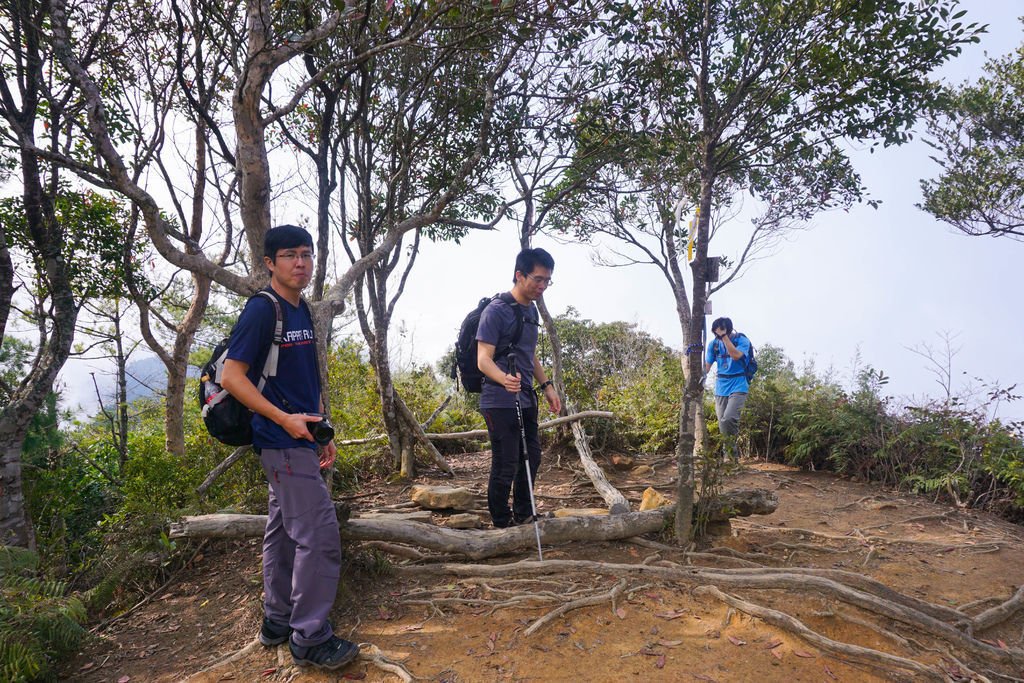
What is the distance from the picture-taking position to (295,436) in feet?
9.22

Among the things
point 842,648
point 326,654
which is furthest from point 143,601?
point 842,648

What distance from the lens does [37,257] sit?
598cm

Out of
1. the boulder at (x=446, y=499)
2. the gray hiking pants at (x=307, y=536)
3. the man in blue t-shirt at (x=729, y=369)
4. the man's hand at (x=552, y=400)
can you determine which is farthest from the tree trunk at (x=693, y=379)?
the man in blue t-shirt at (x=729, y=369)

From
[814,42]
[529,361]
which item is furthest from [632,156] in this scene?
[529,361]

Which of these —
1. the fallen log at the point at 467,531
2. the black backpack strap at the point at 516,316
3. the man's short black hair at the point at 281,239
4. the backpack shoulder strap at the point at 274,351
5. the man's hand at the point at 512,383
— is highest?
the man's short black hair at the point at 281,239

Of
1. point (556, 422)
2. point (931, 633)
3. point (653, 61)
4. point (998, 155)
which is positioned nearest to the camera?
point (931, 633)

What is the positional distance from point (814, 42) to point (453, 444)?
677 centimetres

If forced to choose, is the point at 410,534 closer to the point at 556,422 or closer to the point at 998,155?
the point at 556,422

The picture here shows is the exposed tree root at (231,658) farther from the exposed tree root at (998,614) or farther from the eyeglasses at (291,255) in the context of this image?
the exposed tree root at (998,614)

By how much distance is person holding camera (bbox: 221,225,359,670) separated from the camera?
2814mm

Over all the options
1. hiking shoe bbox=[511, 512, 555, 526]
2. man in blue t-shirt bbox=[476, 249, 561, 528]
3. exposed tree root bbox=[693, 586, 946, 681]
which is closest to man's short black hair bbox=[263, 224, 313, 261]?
man in blue t-shirt bbox=[476, 249, 561, 528]

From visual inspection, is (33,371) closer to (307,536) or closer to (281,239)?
(281,239)

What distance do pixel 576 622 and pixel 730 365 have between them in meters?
5.02

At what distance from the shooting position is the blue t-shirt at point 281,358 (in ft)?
9.29
